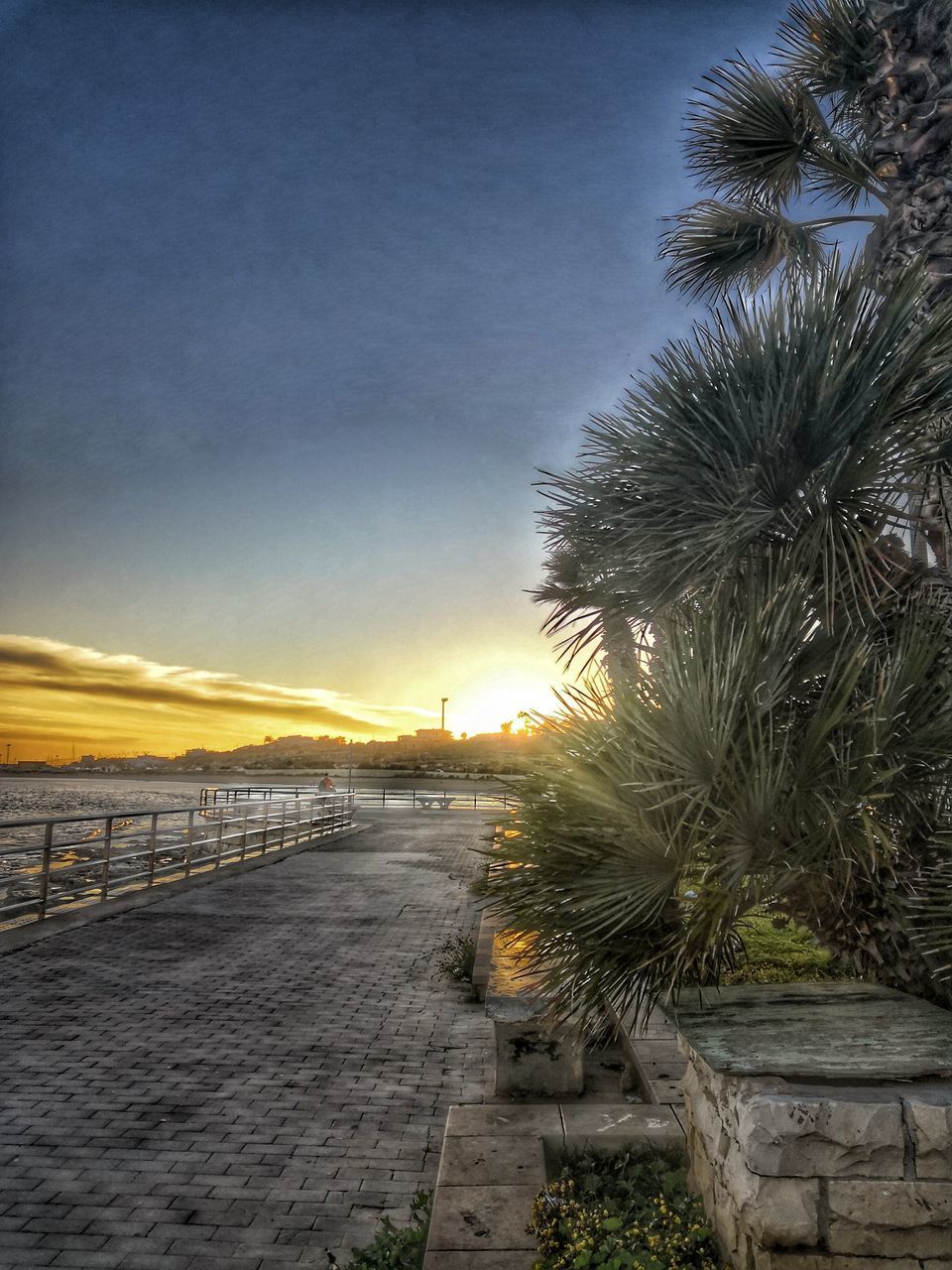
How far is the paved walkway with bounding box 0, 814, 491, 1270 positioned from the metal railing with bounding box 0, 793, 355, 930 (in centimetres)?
85

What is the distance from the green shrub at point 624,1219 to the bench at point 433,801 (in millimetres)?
32659

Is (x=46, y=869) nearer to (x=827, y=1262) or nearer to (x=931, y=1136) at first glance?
(x=827, y=1262)

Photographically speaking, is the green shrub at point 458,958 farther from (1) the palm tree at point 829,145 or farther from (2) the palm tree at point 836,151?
(1) the palm tree at point 829,145

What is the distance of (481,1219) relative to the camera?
3334 millimetres

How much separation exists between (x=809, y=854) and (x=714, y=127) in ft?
19.6

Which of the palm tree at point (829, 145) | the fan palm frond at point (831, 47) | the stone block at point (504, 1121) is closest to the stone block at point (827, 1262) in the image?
the stone block at point (504, 1121)

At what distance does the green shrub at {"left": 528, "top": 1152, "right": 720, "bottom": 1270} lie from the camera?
2.91m

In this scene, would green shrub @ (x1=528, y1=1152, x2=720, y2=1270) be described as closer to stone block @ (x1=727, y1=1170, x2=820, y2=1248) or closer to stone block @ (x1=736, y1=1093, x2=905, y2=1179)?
stone block @ (x1=727, y1=1170, x2=820, y2=1248)

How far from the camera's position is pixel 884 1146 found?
8.43 ft

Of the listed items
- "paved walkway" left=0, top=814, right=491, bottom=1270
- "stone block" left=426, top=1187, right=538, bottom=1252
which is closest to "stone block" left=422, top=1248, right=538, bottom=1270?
"stone block" left=426, top=1187, right=538, bottom=1252

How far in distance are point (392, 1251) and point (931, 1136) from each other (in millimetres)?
2091

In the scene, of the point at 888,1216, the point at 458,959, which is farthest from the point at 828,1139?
the point at 458,959

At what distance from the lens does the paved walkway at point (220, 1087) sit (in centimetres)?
378

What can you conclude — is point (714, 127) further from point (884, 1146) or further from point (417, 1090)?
point (417, 1090)
